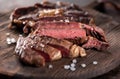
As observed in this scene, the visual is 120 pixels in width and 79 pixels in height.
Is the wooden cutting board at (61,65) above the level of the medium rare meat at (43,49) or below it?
below

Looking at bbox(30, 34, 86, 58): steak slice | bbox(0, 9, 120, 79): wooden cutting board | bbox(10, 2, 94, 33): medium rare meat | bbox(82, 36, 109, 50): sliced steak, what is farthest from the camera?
bbox(10, 2, 94, 33): medium rare meat

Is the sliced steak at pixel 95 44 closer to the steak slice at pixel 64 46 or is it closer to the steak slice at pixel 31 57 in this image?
the steak slice at pixel 64 46

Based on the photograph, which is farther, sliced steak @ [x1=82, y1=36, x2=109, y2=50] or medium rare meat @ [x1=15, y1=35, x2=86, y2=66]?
sliced steak @ [x1=82, y1=36, x2=109, y2=50]

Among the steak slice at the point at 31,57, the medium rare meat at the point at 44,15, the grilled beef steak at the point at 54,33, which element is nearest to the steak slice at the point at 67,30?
the grilled beef steak at the point at 54,33

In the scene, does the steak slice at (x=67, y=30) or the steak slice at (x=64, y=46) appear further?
the steak slice at (x=67, y=30)

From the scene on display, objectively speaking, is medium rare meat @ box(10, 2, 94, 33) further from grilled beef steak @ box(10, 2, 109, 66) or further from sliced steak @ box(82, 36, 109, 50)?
sliced steak @ box(82, 36, 109, 50)

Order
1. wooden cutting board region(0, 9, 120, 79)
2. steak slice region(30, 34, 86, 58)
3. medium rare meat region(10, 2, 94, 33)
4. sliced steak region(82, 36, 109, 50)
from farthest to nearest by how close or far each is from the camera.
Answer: medium rare meat region(10, 2, 94, 33) → sliced steak region(82, 36, 109, 50) → steak slice region(30, 34, 86, 58) → wooden cutting board region(0, 9, 120, 79)

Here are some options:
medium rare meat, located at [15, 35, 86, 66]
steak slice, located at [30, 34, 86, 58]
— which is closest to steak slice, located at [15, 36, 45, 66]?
medium rare meat, located at [15, 35, 86, 66]

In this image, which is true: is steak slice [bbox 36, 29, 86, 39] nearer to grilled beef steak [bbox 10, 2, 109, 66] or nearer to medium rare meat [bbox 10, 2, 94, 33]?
grilled beef steak [bbox 10, 2, 109, 66]

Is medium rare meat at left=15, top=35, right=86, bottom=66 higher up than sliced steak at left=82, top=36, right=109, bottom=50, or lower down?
higher up
